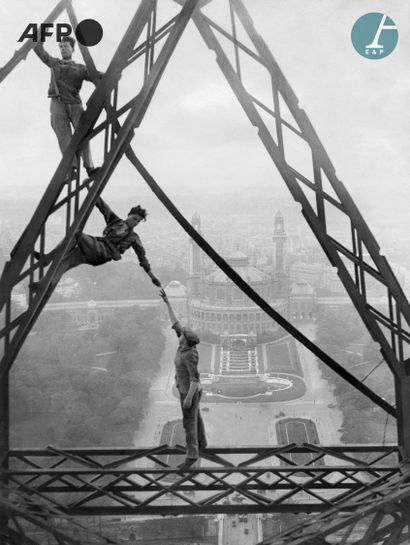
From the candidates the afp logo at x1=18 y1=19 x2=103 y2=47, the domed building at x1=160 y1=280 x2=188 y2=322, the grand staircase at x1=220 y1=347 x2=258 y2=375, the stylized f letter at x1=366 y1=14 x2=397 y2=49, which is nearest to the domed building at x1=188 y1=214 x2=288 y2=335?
the domed building at x1=160 y1=280 x2=188 y2=322

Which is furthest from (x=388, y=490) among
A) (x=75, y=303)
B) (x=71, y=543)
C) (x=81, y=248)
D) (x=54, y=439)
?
(x=75, y=303)

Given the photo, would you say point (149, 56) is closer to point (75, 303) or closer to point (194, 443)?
point (194, 443)

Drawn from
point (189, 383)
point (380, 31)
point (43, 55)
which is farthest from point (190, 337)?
point (380, 31)

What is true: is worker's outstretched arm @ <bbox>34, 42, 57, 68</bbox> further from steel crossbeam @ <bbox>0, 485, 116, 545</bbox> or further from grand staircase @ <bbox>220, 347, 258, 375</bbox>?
grand staircase @ <bbox>220, 347, 258, 375</bbox>

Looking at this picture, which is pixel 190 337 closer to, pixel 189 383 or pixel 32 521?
pixel 189 383

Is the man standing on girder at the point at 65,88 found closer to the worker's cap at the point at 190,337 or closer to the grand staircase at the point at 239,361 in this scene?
the worker's cap at the point at 190,337

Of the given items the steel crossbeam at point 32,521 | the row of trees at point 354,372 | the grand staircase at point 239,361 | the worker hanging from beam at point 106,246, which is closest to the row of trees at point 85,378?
the grand staircase at point 239,361
